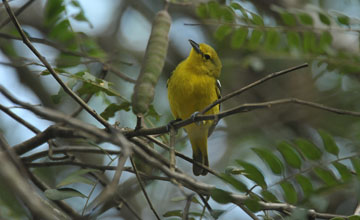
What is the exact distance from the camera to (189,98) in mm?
4293

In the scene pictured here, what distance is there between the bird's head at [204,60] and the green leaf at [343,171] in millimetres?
2329

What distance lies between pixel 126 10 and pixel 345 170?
5992 millimetres

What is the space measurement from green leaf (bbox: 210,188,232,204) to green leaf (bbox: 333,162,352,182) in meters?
0.84

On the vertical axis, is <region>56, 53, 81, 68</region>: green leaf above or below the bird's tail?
above

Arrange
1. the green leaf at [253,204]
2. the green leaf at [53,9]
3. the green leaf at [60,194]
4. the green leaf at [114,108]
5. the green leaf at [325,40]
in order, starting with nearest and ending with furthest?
the green leaf at [253,204] → the green leaf at [60,194] → the green leaf at [114,108] → the green leaf at [53,9] → the green leaf at [325,40]

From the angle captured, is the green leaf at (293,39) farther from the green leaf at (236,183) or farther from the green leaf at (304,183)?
the green leaf at (236,183)

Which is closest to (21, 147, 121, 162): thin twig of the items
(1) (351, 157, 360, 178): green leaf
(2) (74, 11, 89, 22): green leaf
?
(1) (351, 157, 360, 178): green leaf

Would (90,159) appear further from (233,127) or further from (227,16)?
(227,16)

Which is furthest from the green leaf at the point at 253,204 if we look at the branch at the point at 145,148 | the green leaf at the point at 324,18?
the green leaf at the point at 324,18

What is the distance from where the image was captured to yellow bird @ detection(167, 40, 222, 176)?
14.2 ft

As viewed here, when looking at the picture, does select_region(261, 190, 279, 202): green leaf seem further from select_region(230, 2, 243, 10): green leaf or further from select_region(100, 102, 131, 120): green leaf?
select_region(230, 2, 243, 10): green leaf

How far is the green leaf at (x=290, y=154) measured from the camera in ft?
8.39

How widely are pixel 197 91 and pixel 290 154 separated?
1888 millimetres

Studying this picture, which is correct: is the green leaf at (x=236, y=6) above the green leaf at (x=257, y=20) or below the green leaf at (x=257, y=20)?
above
